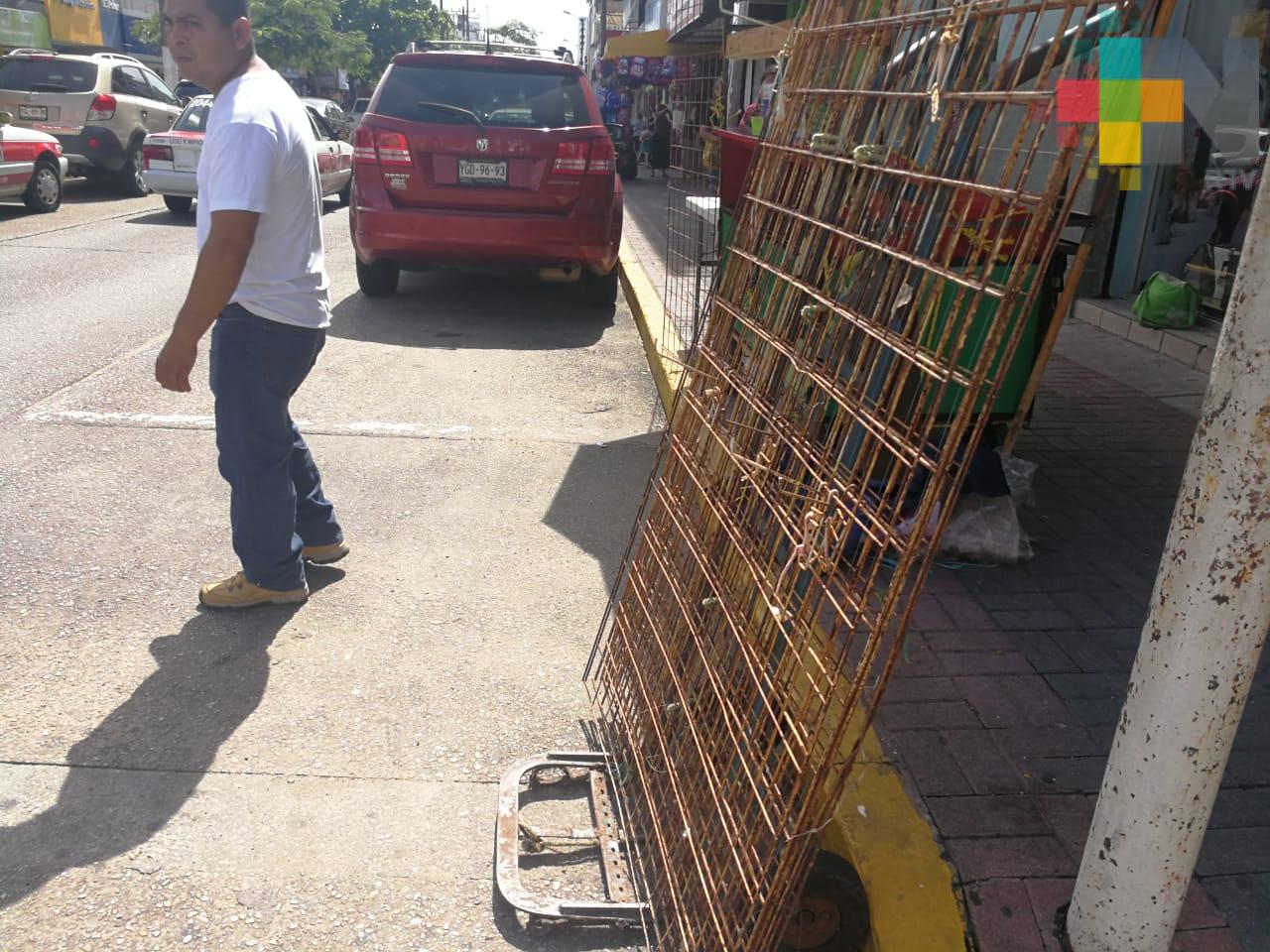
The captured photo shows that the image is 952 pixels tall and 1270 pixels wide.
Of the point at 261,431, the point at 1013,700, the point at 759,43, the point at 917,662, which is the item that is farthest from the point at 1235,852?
the point at 759,43

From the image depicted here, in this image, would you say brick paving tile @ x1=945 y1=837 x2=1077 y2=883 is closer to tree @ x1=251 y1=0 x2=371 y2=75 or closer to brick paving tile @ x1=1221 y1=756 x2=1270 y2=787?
brick paving tile @ x1=1221 y1=756 x2=1270 y2=787

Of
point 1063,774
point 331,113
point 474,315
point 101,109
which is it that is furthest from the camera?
point 331,113

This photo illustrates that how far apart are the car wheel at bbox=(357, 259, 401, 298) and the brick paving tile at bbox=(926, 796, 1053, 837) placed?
716cm

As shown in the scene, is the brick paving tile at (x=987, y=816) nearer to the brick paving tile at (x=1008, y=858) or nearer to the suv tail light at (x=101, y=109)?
the brick paving tile at (x=1008, y=858)

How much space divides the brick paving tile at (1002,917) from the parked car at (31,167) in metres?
13.3

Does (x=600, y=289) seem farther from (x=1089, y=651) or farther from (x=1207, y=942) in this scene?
(x=1207, y=942)

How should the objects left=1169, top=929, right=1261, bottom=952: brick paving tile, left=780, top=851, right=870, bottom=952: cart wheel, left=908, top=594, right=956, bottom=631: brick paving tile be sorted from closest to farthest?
left=1169, top=929, right=1261, bottom=952: brick paving tile < left=780, top=851, right=870, bottom=952: cart wheel < left=908, top=594, right=956, bottom=631: brick paving tile

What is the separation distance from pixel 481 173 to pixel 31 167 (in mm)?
7897

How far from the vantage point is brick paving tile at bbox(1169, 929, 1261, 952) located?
2.26 meters

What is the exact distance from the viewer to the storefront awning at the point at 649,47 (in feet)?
37.6

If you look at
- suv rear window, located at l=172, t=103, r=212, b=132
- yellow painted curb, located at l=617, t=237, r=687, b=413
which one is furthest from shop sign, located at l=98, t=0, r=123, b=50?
yellow painted curb, located at l=617, t=237, r=687, b=413

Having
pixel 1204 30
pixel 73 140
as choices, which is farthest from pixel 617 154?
pixel 73 140

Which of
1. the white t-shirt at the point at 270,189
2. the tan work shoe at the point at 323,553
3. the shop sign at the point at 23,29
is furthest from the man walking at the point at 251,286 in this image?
the shop sign at the point at 23,29

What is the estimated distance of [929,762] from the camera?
291 centimetres
